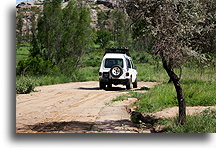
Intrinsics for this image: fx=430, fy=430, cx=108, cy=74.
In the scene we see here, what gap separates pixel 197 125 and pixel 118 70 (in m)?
2.51

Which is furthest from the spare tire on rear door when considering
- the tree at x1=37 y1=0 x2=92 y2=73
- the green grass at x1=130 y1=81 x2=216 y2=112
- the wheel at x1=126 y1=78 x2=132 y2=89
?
the tree at x1=37 y1=0 x2=92 y2=73

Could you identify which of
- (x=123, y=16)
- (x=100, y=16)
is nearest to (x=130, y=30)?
(x=123, y=16)

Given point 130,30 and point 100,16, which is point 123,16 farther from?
point 100,16

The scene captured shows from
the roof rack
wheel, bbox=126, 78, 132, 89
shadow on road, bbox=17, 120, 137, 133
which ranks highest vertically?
the roof rack

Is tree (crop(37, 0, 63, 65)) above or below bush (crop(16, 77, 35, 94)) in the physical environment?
above

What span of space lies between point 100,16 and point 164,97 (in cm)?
232

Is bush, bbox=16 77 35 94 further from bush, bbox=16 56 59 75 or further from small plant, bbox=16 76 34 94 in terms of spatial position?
bush, bbox=16 56 59 75

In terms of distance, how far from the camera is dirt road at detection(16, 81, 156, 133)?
7422 millimetres

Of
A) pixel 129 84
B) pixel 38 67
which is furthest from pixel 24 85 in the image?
pixel 129 84

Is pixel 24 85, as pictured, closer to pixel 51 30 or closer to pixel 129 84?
pixel 51 30

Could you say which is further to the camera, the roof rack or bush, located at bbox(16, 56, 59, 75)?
bush, located at bbox(16, 56, 59, 75)

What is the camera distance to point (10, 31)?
24.7 feet

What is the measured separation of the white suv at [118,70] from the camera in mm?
8406

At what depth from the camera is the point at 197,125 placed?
721 cm
